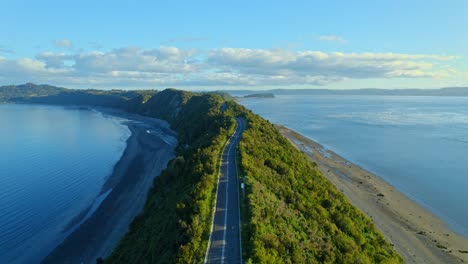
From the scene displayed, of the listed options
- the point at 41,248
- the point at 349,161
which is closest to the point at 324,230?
the point at 41,248

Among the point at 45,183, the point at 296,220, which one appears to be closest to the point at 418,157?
the point at 296,220

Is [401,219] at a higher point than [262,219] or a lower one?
lower

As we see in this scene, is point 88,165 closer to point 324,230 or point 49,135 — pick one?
point 49,135

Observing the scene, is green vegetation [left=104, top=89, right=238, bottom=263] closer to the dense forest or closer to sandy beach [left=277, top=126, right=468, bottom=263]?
the dense forest

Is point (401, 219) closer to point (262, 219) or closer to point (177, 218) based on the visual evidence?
point (262, 219)

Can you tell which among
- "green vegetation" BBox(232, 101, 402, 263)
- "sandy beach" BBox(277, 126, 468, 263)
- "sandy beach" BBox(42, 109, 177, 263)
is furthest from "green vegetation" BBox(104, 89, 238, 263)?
"sandy beach" BBox(277, 126, 468, 263)

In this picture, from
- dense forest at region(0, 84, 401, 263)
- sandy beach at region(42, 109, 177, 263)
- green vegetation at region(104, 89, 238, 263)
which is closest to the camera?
green vegetation at region(104, 89, 238, 263)
